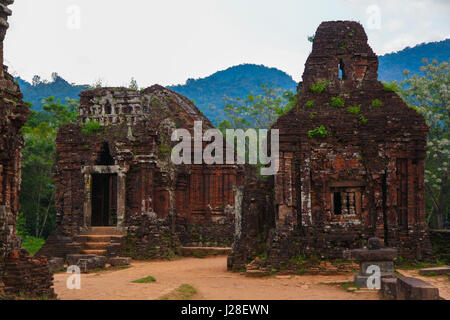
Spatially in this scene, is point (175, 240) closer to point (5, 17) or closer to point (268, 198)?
point (268, 198)

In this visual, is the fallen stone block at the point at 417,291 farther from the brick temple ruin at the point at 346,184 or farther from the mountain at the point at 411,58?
the mountain at the point at 411,58

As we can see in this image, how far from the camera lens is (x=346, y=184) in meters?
14.7

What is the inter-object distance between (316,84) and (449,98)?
39.4 feet

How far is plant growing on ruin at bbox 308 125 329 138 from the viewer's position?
48.0ft

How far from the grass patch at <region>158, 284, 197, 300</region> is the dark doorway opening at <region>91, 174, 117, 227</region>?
10029 mm

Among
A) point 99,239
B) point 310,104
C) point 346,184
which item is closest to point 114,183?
point 99,239

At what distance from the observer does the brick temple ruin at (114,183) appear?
19016 mm

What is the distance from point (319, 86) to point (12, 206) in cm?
933

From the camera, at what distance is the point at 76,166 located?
19500mm

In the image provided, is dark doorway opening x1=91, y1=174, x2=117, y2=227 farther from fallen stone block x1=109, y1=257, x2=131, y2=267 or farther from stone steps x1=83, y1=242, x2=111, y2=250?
fallen stone block x1=109, y1=257, x2=131, y2=267

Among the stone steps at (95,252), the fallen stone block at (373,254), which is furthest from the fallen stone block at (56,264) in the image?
the fallen stone block at (373,254)

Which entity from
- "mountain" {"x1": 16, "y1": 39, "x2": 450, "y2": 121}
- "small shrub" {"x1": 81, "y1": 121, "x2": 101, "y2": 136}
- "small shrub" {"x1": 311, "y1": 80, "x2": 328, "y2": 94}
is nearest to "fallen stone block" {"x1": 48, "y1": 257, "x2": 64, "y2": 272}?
"small shrub" {"x1": 81, "y1": 121, "x2": 101, "y2": 136}

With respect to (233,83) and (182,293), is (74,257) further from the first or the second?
(233,83)

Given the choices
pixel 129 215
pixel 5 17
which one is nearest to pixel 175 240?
pixel 129 215
